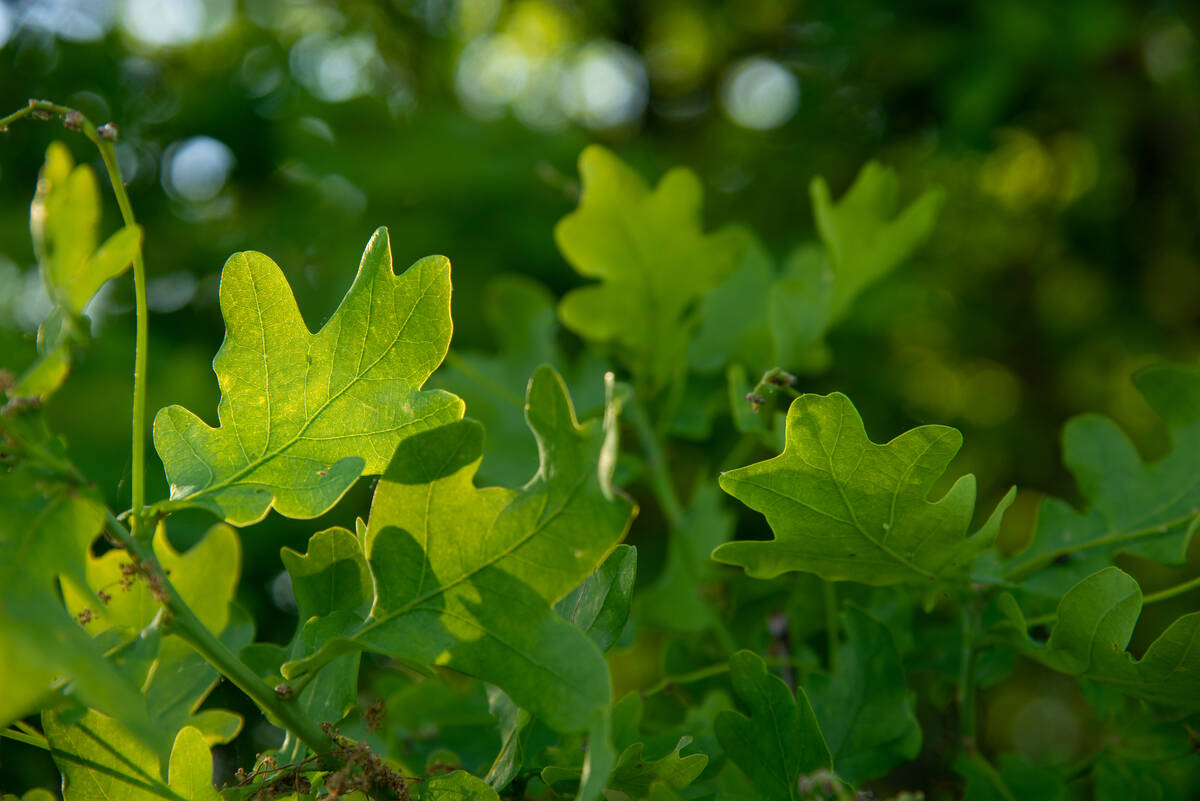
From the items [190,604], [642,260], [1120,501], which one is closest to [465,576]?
[190,604]

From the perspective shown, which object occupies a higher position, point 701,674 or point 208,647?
point 208,647

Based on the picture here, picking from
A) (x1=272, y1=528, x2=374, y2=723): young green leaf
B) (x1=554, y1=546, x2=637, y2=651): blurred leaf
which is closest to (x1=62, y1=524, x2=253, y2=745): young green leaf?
(x1=272, y1=528, x2=374, y2=723): young green leaf

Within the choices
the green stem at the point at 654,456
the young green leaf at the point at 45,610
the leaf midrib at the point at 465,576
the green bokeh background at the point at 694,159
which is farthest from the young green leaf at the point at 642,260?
the green bokeh background at the point at 694,159

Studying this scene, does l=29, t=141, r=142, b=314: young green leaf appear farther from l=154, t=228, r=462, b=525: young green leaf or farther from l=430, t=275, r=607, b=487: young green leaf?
l=430, t=275, r=607, b=487: young green leaf

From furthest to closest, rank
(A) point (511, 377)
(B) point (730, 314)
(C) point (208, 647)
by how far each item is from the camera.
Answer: (A) point (511, 377), (B) point (730, 314), (C) point (208, 647)

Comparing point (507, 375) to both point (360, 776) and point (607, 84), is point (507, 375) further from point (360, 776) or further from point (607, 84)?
point (607, 84)

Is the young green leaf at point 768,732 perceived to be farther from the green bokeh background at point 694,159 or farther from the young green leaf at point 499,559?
the green bokeh background at point 694,159

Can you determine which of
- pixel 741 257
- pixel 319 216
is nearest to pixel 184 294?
pixel 319 216
